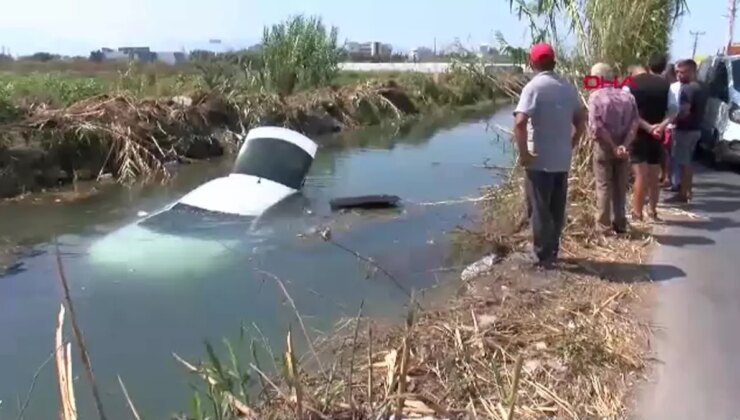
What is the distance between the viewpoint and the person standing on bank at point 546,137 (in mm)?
6691

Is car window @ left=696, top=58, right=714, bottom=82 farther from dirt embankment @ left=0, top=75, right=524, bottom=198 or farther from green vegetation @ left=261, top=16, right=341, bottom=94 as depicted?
green vegetation @ left=261, top=16, right=341, bottom=94

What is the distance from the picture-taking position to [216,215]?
37.1 feet

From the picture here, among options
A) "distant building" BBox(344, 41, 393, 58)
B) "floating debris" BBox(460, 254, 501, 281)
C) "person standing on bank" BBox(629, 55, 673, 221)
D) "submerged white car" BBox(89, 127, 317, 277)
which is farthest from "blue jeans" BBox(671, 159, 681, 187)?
"distant building" BBox(344, 41, 393, 58)

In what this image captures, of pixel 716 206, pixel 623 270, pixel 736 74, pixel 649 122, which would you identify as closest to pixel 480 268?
pixel 623 270

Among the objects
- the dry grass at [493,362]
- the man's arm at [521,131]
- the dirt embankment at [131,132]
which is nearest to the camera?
the dry grass at [493,362]

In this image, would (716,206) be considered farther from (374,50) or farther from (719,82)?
(374,50)

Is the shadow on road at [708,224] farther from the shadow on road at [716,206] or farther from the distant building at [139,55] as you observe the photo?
the distant building at [139,55]

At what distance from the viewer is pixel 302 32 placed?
98.0 ft

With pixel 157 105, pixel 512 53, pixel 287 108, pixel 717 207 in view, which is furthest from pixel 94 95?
pixel 717 207

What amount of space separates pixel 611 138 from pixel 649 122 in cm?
104

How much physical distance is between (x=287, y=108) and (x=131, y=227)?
47.4 feet

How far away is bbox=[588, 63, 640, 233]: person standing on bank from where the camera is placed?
7848 mm

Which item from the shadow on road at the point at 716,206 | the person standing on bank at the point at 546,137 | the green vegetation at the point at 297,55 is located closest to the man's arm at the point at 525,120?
the person standing on bank at the point at 546,137

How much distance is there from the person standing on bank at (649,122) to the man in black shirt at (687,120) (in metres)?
1.11
